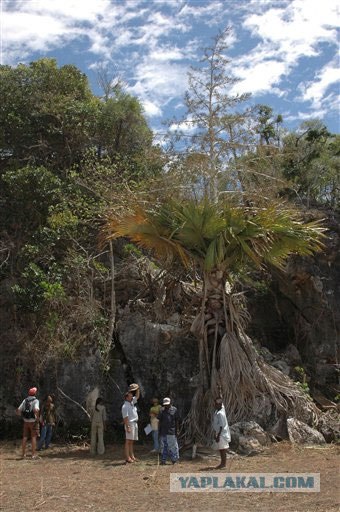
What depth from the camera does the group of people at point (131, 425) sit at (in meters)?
9.21

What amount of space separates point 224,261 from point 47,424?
493cm

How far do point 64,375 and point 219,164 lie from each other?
19.5ft

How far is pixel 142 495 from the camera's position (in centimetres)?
754

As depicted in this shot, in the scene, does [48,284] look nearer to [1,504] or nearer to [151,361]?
[151,361]

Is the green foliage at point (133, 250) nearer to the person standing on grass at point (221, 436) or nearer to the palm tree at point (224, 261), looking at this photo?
the palm tree at point (224, 261)

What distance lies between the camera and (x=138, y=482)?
27.2 ft

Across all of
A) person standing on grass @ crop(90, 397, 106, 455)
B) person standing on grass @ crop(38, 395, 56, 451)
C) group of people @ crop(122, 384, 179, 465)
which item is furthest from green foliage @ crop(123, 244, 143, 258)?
group of people @ crop(122, 384, 179, 465)

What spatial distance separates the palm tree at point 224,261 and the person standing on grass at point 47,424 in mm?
2875

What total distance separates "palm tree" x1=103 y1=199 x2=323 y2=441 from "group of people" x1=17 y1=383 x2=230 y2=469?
113 centimetres

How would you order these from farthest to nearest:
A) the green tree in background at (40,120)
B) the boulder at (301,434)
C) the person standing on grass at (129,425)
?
1. the green tree in background at (40,120)
2. the boulder at (301,434)
3. the person standing on grass at (129,425)

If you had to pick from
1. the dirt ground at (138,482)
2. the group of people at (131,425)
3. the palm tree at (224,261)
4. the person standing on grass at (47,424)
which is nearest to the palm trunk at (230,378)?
the palm tree at (224,261)

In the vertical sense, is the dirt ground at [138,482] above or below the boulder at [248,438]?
below

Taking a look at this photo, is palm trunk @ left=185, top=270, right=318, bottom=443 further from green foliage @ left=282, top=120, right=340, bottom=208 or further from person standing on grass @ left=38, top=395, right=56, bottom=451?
green foliage @ left=282, top=120, right=340, bottom=208

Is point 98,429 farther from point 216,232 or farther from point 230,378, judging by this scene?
point 216,232
